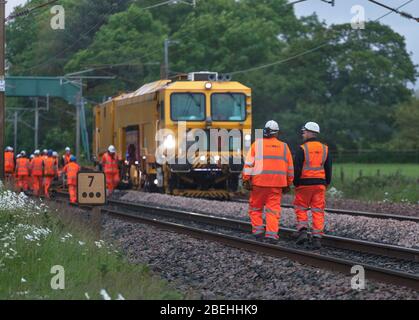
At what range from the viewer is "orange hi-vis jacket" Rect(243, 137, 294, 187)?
1422cm

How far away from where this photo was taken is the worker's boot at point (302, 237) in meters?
15.1

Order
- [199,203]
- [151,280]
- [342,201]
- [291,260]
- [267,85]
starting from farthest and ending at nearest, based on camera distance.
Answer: [267,85] < [342,201] < [199,203] < [291,260] < [151,280]

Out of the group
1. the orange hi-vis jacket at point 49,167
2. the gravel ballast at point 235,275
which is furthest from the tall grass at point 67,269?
the orange hi-vis jacket at point 49,167

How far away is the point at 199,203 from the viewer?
86.4ft

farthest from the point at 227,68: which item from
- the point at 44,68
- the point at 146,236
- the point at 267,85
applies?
the point at 146,236

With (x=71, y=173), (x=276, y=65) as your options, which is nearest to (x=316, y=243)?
(x=71, y=173)

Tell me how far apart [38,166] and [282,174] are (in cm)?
2038

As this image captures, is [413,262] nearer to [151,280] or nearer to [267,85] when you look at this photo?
[151,280]

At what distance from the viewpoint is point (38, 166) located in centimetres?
3350

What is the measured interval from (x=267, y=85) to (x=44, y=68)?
16208 mm

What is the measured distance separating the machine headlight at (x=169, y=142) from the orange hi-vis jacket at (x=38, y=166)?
22.0 feet

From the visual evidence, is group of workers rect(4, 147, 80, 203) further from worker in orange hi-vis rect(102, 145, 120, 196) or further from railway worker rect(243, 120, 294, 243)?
railway worker rect(243, 120, 294, 243)

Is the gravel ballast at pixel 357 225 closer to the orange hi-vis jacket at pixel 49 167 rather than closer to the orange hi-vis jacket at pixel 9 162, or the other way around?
the orange hi-vis jacket at pixel 49 167

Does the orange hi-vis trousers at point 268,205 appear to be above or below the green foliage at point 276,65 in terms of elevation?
below
